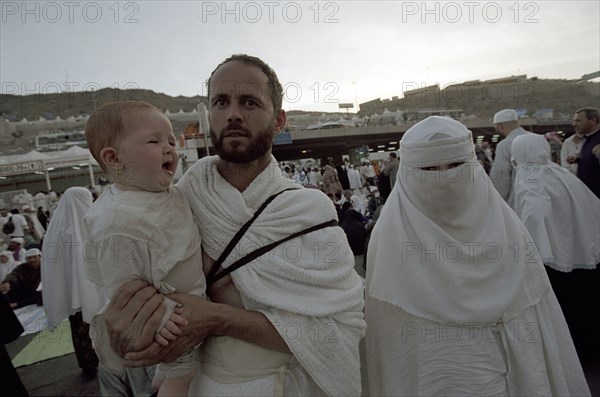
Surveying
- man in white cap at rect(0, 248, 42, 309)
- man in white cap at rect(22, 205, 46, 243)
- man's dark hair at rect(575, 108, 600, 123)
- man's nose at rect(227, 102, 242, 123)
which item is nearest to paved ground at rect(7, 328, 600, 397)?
man in white cap at rect(0, 248, 42, 309)

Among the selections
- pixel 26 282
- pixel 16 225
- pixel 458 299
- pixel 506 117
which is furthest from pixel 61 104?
pixel 458 299

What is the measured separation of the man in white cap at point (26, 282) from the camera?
256 inches

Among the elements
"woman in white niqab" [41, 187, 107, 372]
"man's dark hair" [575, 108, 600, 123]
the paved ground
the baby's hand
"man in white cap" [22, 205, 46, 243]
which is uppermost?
"man's dark hair" [575, 108, 600, 123]

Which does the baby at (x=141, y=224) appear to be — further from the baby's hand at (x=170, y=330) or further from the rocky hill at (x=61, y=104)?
the rocky hill at (x=61, y=104)

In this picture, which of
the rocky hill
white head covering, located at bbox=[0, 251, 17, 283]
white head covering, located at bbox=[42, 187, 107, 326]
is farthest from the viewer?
the rocky hill

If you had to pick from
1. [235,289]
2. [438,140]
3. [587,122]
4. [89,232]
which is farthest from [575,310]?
[89,232]

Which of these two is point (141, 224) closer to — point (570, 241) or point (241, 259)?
point (241, 259)

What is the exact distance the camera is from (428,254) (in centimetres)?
183

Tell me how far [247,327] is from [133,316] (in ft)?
1.13

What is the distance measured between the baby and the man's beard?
0.16 m

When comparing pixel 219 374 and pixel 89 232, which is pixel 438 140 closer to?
pixel 219 374

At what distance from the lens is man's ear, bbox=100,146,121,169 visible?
119 centimetres

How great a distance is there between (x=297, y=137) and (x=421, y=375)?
86.7ft

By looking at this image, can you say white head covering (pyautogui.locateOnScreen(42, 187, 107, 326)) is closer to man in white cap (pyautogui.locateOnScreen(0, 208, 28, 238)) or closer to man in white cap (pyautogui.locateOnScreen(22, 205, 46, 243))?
man in white cap (pyautogui.locateOnScreen(0, 208, 28, 238))
